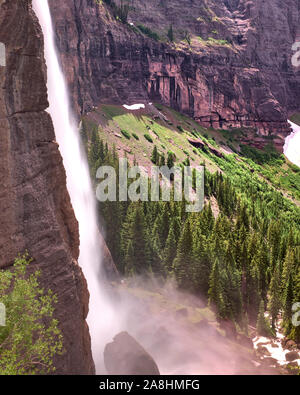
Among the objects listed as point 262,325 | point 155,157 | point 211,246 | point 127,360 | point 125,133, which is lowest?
point 262,325

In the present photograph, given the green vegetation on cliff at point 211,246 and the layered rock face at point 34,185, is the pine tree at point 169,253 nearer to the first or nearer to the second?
the green vegetation on cliff at point 211,246

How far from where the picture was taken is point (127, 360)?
32.0 m

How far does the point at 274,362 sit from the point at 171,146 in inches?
3618

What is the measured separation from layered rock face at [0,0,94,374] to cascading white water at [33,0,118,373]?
15376mm

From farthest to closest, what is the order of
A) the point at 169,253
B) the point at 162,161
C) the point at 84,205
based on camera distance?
the point at 162,161 < the point at 169,253 < the point at 84,205

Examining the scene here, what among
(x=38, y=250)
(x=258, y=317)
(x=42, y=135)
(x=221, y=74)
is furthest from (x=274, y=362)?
(x=221, y=74)

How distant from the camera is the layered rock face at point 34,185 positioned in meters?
18.2

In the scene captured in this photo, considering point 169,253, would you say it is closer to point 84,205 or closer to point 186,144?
point 84,205

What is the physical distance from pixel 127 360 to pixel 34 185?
20.9 meters

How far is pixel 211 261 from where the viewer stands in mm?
55500

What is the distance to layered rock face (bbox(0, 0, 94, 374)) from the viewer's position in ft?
59.8

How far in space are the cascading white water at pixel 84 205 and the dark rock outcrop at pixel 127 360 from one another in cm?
175

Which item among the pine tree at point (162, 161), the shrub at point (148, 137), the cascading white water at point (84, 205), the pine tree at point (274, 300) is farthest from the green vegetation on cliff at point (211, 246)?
the shrub at point (148, 137)

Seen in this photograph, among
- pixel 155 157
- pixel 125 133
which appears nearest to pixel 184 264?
pixel 155 157
